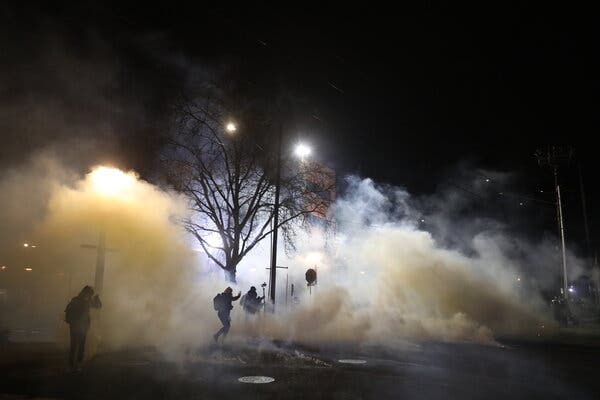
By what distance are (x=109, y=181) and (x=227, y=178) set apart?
7.36m

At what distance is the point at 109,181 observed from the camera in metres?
12.4

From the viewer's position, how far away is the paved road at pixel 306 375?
22.1ft

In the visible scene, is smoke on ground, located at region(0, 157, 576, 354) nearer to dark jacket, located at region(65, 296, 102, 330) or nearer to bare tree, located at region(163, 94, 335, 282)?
dark jacket, located at region(65, 296, 102, 330)

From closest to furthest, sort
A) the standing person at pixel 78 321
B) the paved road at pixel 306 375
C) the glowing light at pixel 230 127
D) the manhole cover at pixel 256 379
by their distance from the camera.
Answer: the paved road at pixel 306 375
the manhole cover at pixel 256 379
the standing person at pixel 78 321
the glowing light at pixel 230 127

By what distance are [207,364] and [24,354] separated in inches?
163

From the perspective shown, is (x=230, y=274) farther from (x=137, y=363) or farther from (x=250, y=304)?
(x=137, y=363)

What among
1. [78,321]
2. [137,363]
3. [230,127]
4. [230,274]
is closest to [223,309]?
[137,363]

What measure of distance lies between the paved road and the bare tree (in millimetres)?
8244

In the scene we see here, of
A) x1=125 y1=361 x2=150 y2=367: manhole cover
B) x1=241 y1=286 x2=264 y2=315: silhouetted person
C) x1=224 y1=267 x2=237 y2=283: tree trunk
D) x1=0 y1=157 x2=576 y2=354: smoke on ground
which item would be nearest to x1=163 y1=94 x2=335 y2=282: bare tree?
x1=224 y1=267 x2=237 y2=283: tree trunk

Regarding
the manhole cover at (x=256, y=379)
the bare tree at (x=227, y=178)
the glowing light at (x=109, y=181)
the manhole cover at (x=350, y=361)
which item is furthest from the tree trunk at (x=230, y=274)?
the manhole cover at (x=256, y=379)

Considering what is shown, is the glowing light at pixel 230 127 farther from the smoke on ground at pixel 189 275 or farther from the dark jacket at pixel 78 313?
the dark jacket at pixel 78 313

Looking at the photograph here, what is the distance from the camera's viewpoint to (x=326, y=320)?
15.4 metres

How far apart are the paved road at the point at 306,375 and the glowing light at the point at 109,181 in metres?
4.40

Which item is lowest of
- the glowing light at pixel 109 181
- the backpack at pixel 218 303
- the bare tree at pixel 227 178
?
the backpack at pixel 218 303
